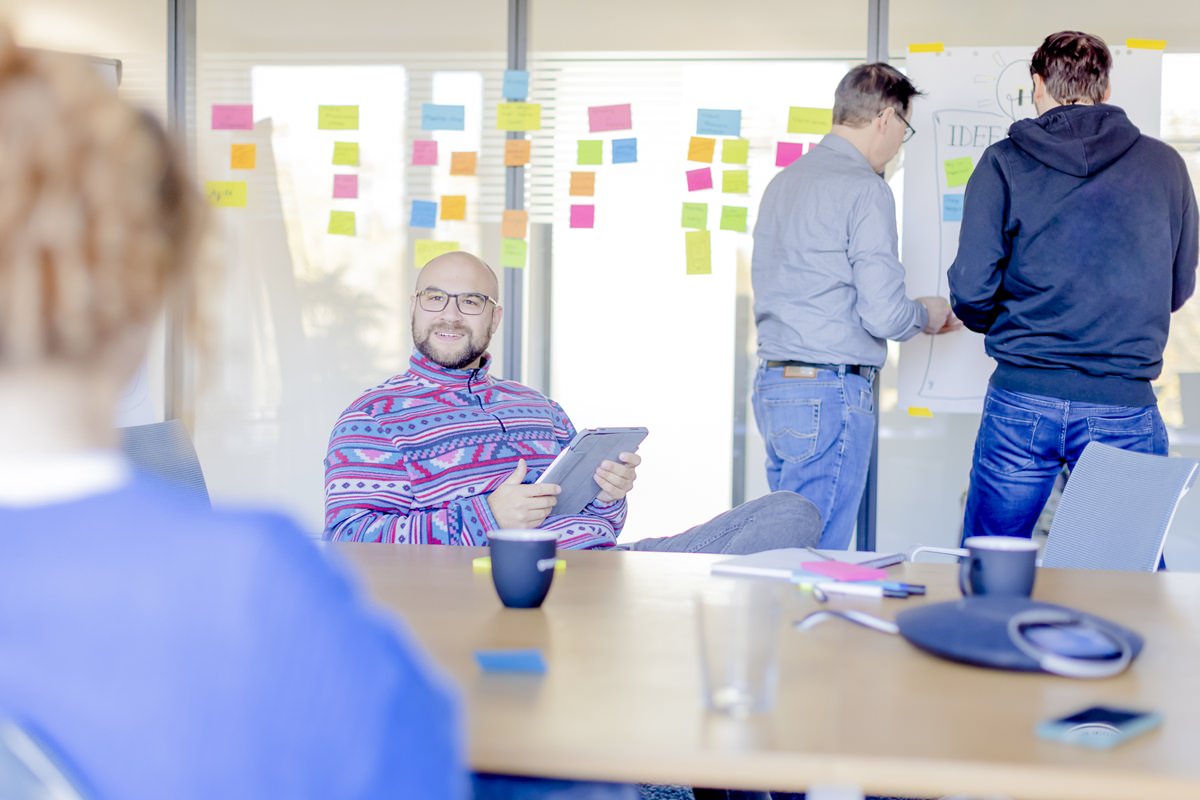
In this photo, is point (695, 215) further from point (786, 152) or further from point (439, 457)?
point (439, 457)

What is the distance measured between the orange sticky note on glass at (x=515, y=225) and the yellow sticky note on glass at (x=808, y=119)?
37.0 inches

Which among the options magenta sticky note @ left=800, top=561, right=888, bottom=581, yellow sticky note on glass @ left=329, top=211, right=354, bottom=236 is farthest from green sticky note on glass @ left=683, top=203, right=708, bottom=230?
magenta sticky note @ left=800, top=561, right=888, bottom=581

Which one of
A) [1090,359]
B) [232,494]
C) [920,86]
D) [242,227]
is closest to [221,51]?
[242,227]

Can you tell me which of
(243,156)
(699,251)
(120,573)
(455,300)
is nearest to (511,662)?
(120,573)

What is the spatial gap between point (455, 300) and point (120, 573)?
201cm

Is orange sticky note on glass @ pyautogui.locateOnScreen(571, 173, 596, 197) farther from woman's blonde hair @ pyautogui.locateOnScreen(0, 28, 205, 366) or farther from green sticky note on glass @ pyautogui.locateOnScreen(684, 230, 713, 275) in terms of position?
woman's blonde hair @ pyautogui.locateOnScreen(0, 28, 205, 366)

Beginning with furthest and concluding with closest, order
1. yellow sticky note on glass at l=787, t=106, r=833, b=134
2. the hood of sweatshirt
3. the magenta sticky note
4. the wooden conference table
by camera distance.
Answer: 1. yellow sticky note on glass at l=787, t=106, r=833, b=134
2. the hood of sweatshirt
3. the magenta sticky note
4. the wooden conference table

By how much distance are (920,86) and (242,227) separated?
2.33 m

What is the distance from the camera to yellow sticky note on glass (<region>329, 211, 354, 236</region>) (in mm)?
4379

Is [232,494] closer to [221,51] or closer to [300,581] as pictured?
[221,51]

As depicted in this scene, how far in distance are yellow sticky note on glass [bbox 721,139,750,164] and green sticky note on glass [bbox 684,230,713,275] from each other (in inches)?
10.1

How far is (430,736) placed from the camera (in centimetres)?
67

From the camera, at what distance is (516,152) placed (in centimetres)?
429

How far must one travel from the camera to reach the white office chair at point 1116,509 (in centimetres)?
206
